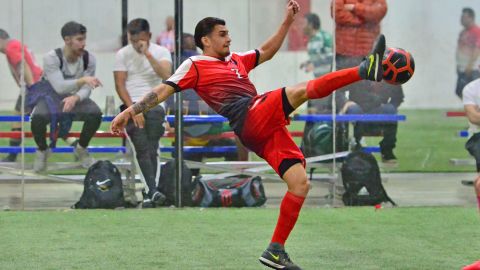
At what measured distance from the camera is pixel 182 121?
13219 millimetres

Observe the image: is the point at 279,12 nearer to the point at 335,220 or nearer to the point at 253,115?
the point at 335,220

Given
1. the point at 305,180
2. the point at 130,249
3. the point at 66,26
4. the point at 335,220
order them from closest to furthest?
the point at 305,180 < the point at 130,249 < the point at 335,220 < the point at 66,26

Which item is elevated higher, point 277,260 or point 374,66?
point 374,66

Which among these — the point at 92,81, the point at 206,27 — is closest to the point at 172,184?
the point at 92,81

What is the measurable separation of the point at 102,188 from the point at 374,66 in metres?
5.55

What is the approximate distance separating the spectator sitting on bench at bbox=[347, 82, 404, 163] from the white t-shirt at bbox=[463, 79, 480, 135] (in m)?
0.78

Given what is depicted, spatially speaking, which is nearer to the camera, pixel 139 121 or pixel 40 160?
pixel 139 121

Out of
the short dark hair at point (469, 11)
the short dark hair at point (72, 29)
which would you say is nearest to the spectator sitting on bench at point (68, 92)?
the short dark hair at point (72, 29)

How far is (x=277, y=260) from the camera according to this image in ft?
26.8

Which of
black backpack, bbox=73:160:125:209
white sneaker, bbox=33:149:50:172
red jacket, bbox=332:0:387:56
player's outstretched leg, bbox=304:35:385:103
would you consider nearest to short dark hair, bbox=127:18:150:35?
black backpack, bbox=73:160:125:209

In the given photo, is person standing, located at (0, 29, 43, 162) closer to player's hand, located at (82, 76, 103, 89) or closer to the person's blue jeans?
player's hand, located at (82, 76, 103, 89)

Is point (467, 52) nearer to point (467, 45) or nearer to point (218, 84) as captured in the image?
point (467, 45)

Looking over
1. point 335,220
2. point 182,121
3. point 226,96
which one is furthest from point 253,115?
point 182,121

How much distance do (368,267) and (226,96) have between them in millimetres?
1751
